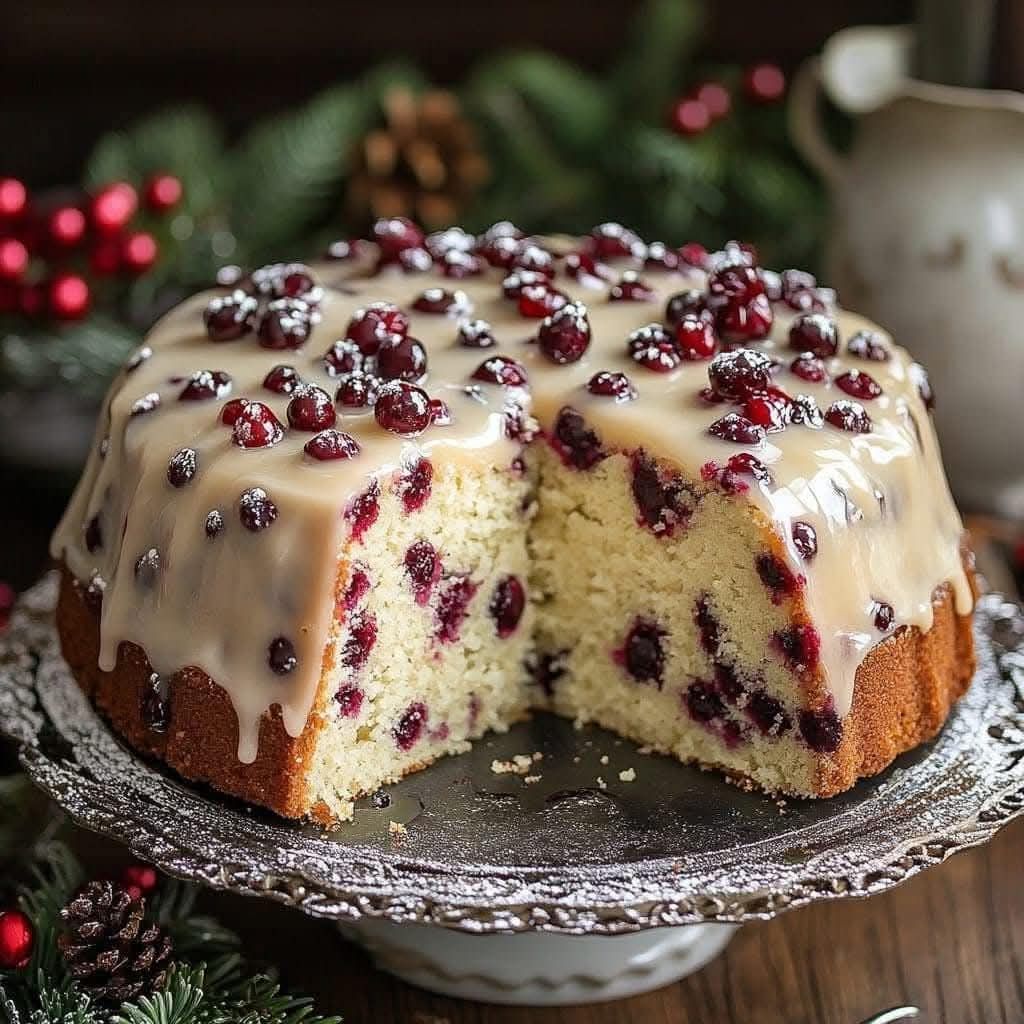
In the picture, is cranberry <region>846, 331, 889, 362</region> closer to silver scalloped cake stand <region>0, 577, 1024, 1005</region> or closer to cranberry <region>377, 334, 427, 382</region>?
silver scalloped cake stand <region>0, 577, 1024, 1005</region>

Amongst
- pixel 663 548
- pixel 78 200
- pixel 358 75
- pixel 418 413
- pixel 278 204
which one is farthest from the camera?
pixel 358 75

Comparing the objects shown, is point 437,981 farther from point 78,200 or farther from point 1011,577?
point 78,200

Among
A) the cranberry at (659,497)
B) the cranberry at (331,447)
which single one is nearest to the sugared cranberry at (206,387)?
the cranberry at (331,447)

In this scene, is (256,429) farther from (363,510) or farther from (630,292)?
(630,292)

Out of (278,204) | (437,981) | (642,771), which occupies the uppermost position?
(278,204)

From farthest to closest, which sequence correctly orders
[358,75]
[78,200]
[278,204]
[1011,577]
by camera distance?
[358,75] → [278,204] → [78,200] → [1011,577]

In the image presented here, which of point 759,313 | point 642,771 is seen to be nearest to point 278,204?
point 759,313

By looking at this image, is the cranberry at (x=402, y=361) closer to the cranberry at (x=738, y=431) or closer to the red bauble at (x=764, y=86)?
the cranberry at (x=738, y=431)

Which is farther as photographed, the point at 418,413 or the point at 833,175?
the point at 833,175
